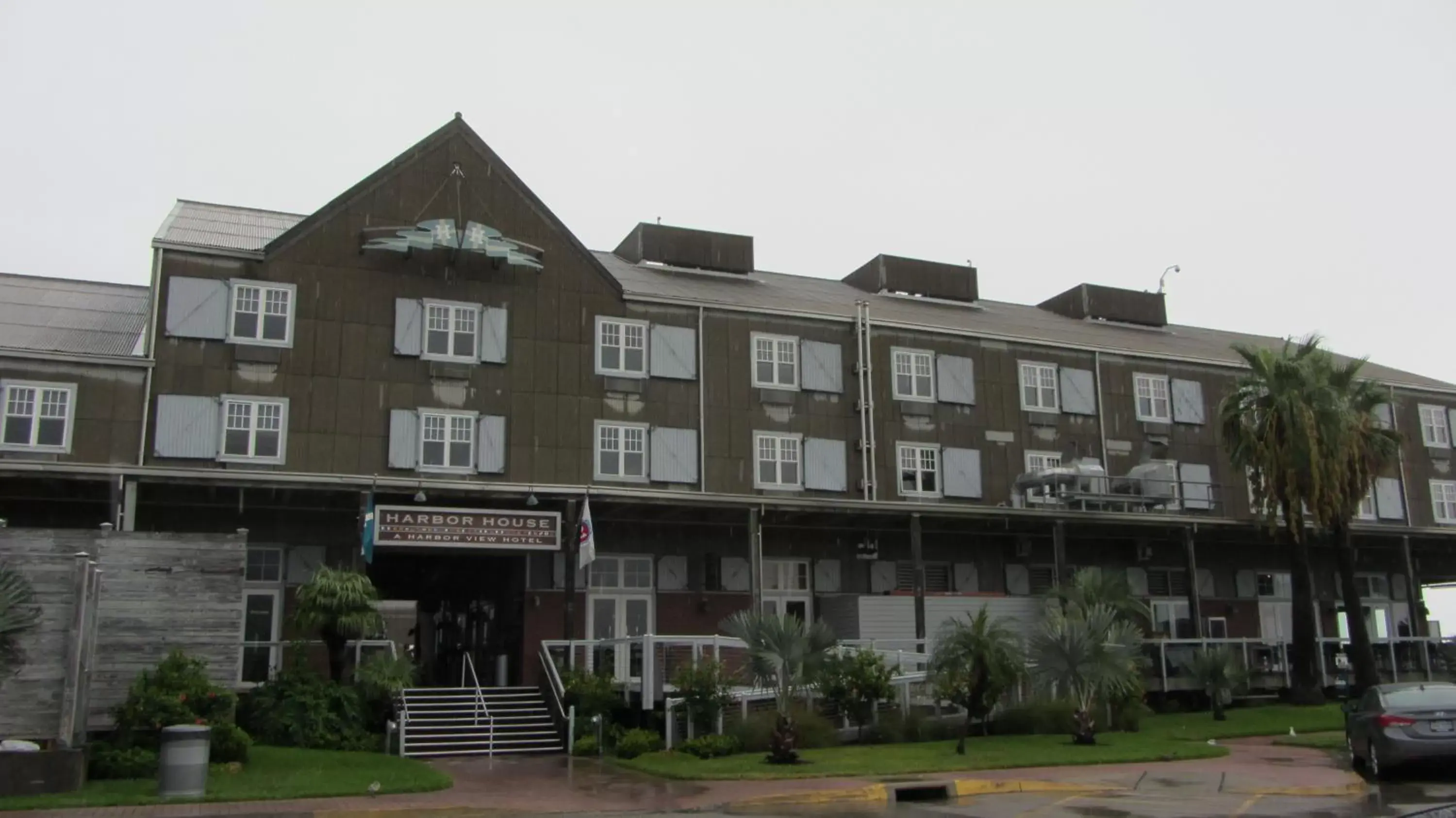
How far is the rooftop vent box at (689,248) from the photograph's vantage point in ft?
131

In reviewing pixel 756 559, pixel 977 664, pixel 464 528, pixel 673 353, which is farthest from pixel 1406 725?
pixel 673 353

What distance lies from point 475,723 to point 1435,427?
3609 centimetres

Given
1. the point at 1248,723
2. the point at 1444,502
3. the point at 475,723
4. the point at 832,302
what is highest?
the point at 832,302

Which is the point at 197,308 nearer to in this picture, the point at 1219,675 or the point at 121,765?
the point at 121,765

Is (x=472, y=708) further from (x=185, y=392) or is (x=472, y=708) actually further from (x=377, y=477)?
(x=185, y=392)

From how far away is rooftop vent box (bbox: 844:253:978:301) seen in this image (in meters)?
43.1

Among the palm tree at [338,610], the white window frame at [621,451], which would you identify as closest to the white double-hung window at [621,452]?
the white window frame at [621,451]

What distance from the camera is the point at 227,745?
19703mm

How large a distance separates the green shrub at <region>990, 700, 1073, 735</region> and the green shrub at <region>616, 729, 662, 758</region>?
23.5 feet

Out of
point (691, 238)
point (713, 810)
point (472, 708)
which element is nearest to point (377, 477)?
point (472, 708)

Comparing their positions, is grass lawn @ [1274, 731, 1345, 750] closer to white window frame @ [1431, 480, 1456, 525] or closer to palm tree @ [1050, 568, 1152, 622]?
palm tree @ [1050, 568, 1152, 622]

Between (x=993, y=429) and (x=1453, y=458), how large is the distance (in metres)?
19.2

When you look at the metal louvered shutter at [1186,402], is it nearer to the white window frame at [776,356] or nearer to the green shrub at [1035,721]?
the white window frame at [776,356]

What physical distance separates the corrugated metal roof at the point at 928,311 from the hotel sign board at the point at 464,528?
25.3 feet
